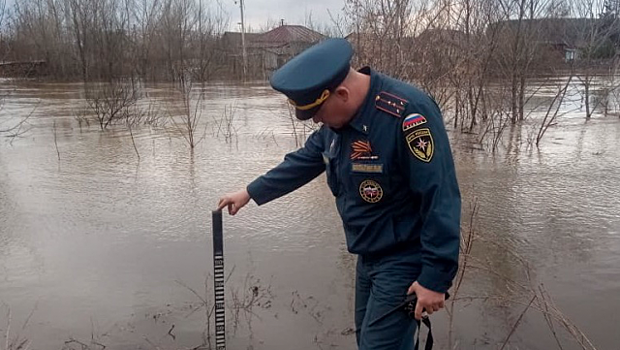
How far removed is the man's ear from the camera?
74.4 inches

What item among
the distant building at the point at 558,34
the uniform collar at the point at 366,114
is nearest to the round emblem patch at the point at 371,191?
the uniform collar at the point at 366,114

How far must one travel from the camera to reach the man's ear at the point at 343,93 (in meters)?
1.89

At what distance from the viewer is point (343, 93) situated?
1.90m

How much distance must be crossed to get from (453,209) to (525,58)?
466 inches

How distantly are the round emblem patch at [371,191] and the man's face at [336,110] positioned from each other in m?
0.21

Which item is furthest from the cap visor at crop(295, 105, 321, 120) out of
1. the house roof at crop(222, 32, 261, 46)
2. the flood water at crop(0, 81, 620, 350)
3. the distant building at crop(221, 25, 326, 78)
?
the house roof at crop(222, 32, 261, 46)

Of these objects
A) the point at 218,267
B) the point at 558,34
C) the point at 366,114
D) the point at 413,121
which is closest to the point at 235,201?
the point at 218,267

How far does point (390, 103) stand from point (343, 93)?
15 centimetres

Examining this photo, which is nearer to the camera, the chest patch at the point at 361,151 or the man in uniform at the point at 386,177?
the man in uniform at the point at 386,177

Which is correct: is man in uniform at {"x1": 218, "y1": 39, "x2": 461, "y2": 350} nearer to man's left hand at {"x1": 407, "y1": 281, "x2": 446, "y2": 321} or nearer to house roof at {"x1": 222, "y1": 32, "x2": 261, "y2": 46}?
man's left hand at {"x1": 407, "y1": 281, "x2": 446, "y2": 321}

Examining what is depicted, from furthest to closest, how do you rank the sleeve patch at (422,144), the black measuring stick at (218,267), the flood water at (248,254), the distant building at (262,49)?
the distant building at (262,49), the flood water at (248,254), the black measuring stick at (218,267), the sleeve patch at (422,144)

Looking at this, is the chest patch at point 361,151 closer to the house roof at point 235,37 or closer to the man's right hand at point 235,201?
the man's right hand at point 235,201

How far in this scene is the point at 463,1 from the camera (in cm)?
1094

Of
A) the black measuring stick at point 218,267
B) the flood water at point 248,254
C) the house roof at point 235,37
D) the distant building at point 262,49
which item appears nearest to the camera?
the black measuring stick at point 218,267
